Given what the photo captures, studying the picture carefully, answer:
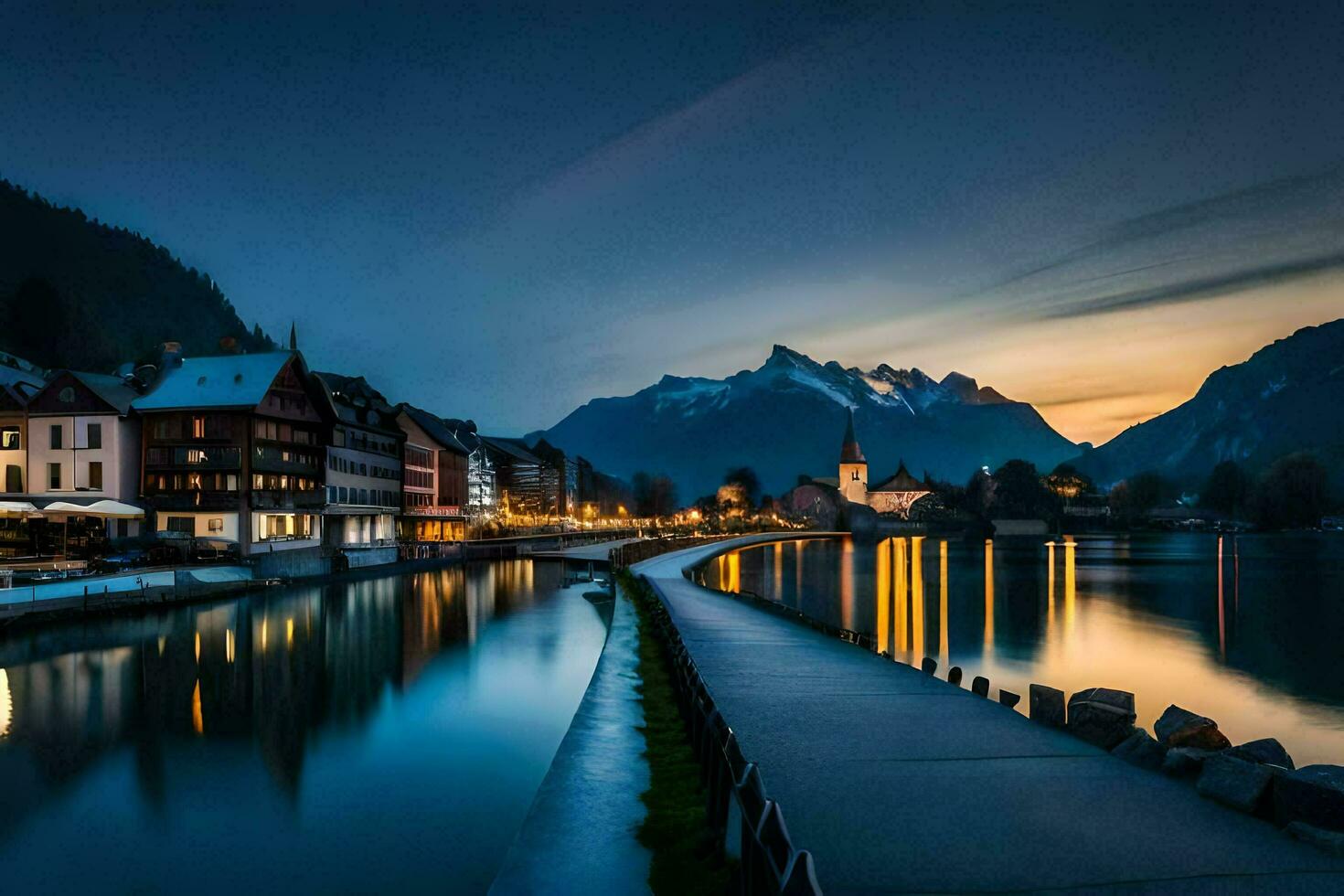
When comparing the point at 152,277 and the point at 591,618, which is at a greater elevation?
the point at 152,277

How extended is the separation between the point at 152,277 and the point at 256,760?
220 meters

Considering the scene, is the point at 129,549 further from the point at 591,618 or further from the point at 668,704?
the point at 668,704

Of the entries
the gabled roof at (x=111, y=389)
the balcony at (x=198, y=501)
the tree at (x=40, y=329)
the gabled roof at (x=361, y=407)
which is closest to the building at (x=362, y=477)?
the gabled roof at (x=361, y=407)

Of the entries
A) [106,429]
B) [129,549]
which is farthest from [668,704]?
[106,429]

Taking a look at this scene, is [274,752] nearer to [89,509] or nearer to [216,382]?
[89,509]

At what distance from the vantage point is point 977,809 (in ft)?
29.2

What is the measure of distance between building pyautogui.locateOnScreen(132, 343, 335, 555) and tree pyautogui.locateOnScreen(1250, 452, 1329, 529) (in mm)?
209859

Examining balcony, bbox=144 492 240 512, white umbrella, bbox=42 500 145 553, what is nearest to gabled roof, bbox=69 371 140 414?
balcony, bbox=144 492 240 512

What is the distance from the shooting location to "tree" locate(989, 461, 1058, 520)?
A: 7023 inches

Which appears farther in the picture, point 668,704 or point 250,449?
point 250,449

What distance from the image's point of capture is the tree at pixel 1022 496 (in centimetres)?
17838

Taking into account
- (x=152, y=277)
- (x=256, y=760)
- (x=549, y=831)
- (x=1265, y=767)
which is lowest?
(x=256, y=760)

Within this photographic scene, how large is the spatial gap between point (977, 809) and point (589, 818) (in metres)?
4.05

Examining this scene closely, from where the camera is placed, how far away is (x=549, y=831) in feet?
29.1
